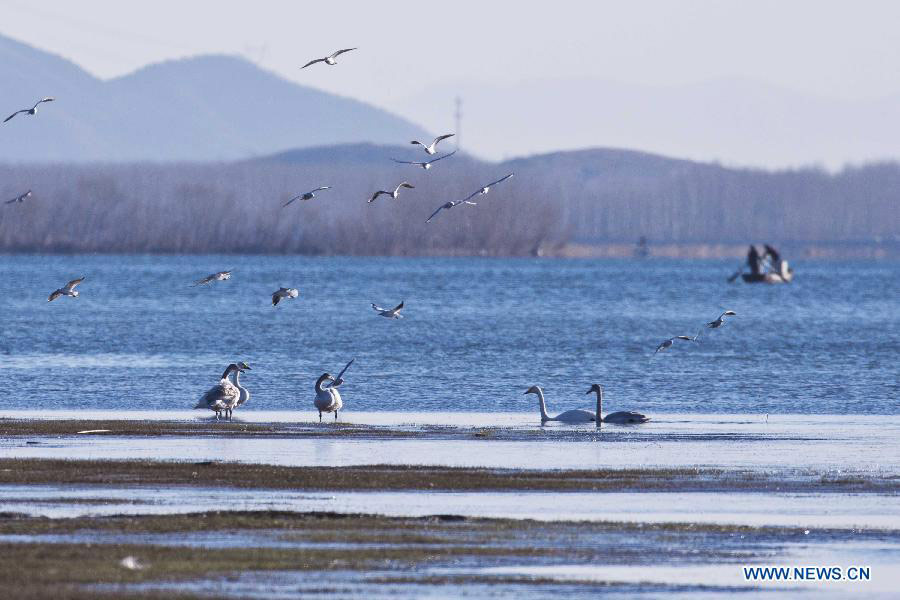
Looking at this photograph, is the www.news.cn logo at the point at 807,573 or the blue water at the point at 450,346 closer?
the www.news.cn logo at the point at 807,573

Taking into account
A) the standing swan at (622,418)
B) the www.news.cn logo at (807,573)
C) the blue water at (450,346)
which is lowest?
the blue water at (450,346)

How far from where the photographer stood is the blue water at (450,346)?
42.9 metres

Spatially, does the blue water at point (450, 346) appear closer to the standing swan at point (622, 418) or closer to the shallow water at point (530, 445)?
the standing swan at point (622, 418)

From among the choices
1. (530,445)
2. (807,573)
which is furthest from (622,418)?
(807,573)

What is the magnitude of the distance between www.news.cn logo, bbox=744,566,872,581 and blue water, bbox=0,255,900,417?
72.1ft

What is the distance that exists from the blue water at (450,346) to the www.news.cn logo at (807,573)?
22.0 m

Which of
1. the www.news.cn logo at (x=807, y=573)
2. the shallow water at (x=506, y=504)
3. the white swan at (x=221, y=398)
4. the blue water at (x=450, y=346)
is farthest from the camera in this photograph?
the blue water at (x=450, y=346)

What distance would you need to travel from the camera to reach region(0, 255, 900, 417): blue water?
4294cm

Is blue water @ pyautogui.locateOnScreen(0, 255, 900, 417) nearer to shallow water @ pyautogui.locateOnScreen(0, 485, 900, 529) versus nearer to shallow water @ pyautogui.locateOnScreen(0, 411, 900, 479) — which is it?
shallow water @ pyautogui.locateOnScreen(0, 411, 900, 479)

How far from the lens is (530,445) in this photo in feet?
98.4

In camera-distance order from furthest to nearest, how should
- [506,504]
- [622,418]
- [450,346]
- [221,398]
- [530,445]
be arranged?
1. [450,346]
2. [622,418]
3. [221,398]
4. [530,445]
5. [506,504]

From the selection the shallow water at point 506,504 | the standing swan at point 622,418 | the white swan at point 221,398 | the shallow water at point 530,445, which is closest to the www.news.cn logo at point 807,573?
the shallow water at point 506,504

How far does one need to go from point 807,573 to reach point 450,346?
1875 inches

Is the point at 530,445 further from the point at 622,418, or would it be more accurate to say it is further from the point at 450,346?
the point at 450,346
